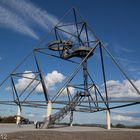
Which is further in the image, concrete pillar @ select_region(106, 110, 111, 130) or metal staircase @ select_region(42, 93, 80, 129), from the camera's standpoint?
concrete pillar @ select_region(106, 110, 111, 130)

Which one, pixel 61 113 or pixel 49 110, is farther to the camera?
pixel 61 113

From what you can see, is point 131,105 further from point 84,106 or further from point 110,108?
point 84,106

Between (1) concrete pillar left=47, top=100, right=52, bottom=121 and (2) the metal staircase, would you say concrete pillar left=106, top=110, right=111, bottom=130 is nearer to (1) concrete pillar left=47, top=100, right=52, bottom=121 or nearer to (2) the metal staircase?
(2) the metal staircase

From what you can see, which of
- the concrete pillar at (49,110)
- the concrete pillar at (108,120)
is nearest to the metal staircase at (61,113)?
the concrete pillar at (49,110)

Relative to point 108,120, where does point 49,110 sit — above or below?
above

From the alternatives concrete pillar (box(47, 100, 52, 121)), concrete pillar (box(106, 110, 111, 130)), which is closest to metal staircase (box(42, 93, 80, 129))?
concrete pillar (box(47, 100, 52, 121))

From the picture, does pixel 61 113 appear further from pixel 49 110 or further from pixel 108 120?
pixel 108 120

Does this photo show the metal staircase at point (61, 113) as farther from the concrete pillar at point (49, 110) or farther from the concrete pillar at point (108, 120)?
the concrete pillar at point (108, 120)

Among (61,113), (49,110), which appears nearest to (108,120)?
(61,113)

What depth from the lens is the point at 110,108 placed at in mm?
45188

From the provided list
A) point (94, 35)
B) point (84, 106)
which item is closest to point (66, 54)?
point (94, 35)

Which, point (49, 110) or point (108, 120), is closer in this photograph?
point (49, 110)

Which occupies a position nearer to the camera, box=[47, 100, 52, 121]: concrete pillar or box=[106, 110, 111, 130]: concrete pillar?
box=[47, 100, 52, 121]: concrete pillar

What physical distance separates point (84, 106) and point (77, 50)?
8.77 meters
